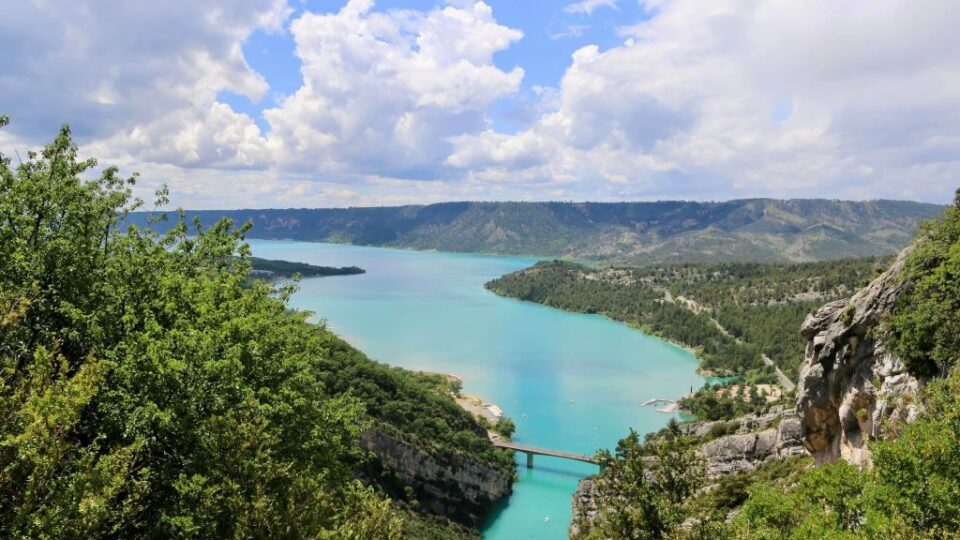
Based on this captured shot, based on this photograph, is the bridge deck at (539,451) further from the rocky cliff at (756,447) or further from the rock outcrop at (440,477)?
the rocky cliff at (756,447)

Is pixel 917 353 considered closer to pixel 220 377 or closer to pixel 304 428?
pixel 304 428

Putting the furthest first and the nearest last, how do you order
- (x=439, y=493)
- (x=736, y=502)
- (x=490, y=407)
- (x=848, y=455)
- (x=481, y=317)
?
(x=481, y=317) < (x=490, y=407) < (x=439, y=493) < (x=736, y=502) < (x=848, y=455)

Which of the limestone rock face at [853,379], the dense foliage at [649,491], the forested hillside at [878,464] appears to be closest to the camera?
the forested hillside at [878,464]

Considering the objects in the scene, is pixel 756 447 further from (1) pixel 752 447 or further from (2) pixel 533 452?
(2) pixel 533 452

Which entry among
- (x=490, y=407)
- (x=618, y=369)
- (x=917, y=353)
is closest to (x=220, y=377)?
(x=917, y=353)

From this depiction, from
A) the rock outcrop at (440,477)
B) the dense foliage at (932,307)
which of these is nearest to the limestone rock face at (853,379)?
the dense foliage at (932,307)

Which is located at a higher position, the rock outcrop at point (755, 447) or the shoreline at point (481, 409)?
the rock outcrop at point (755, 447)
